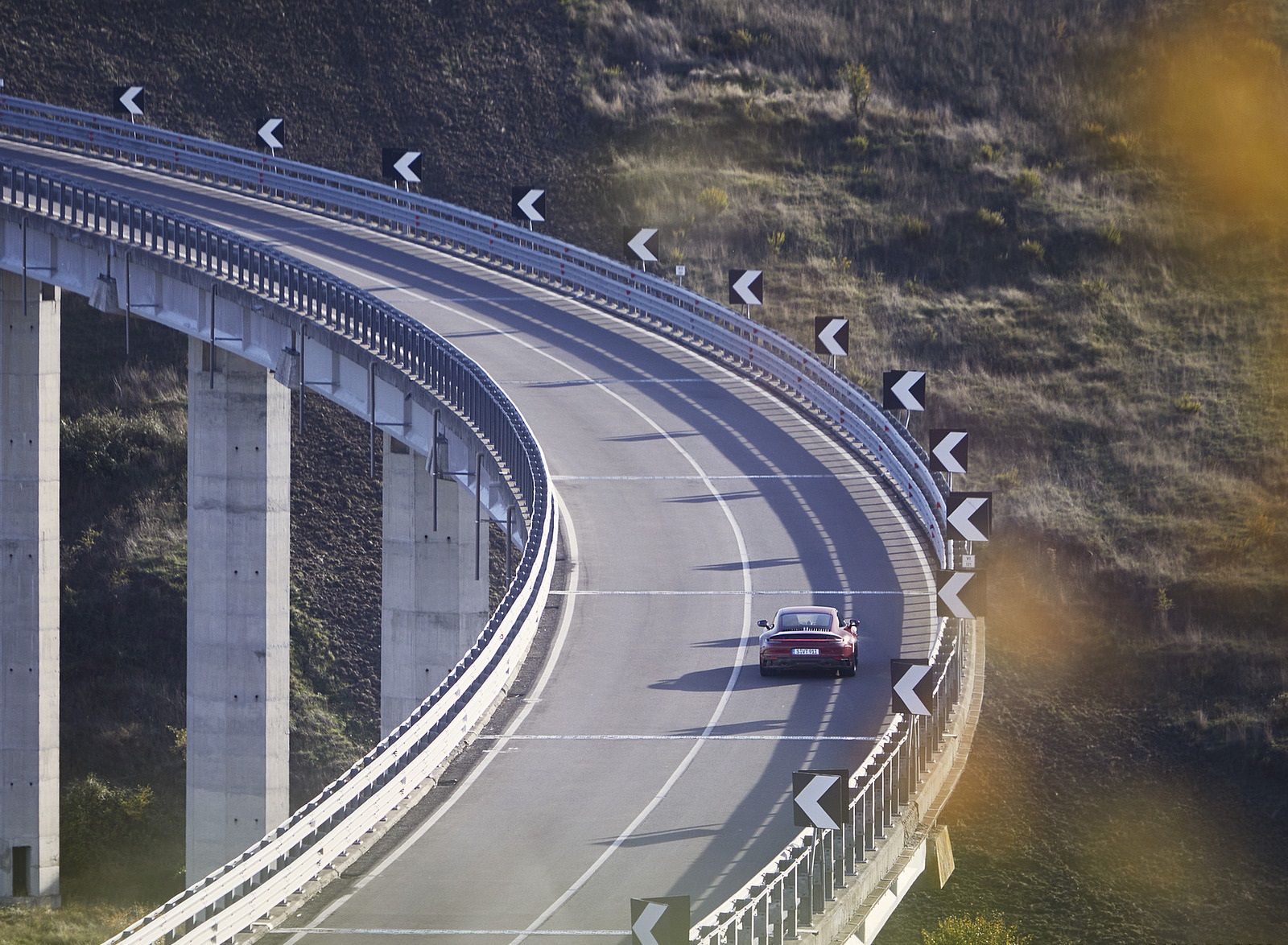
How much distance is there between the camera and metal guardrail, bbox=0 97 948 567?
131ft

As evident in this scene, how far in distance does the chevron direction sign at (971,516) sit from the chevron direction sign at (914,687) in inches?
204

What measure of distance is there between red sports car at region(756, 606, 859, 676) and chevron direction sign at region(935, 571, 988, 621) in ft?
7.35

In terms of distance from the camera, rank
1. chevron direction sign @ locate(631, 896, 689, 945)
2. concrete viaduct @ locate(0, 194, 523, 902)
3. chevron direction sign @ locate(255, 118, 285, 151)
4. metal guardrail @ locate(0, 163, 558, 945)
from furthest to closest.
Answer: chevron direction sign @ locate(255, 118, 285, 151)
concrete viaduct @ locate(0, 194, 523, 902)
metal guardrail @ locate(0, 163, 558, 945)
chevron direction sign @ locate(631, 896, 689, 945)

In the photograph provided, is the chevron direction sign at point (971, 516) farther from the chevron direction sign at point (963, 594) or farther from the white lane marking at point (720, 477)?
the white lane marking at point (720, 477)

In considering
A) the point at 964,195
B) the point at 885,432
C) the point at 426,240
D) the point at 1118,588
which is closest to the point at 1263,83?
the point at 964,195

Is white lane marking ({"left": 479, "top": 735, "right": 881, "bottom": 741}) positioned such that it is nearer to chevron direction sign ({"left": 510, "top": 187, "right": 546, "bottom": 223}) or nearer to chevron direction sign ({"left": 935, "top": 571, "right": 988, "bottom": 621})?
chevron direction sign ({"left": 935, "top": 571, "right": 988, "bottom": 621})

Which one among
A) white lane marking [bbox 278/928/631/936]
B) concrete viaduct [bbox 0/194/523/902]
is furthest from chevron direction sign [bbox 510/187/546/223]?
white lane marking [bbox 278/928/631/936]

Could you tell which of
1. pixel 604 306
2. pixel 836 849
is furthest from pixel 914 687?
pixel 604 306

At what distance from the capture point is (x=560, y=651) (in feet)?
100

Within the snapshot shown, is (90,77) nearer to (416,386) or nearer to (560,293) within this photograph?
(560,293)

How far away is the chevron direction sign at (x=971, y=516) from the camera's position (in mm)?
30031

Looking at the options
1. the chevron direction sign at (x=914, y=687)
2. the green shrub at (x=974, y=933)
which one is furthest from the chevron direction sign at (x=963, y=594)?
the green shrub at (x=974, y=933)

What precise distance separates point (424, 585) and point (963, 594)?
65.5 ft

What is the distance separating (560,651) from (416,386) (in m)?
10.9
